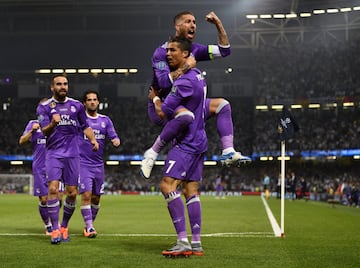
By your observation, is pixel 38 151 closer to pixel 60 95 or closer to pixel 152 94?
pixel 60 95

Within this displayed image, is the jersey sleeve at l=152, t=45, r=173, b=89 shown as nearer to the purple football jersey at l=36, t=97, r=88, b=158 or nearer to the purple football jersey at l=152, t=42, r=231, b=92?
the purple football jersey at l=152, t=42, r=231, b=92

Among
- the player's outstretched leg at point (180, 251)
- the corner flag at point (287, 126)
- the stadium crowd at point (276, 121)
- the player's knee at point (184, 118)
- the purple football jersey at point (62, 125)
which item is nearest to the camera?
the player's outstretched leg at point (180, 251)

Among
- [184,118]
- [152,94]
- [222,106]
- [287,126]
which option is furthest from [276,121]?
[184,118]

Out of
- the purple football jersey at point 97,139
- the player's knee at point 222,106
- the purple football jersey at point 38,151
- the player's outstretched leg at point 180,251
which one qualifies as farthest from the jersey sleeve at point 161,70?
the purple football jersey at point 38,151

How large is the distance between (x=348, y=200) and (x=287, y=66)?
92.3ft

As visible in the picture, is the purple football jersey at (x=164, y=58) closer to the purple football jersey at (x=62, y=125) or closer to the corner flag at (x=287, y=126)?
the purple football jersey at (x=62, y=125)

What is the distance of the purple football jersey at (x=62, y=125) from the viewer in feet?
33.0

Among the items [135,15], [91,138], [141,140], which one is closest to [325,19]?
[135,15]

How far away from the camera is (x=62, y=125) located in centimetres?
1019

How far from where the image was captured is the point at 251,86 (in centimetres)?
6359

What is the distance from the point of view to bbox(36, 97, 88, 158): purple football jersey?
10.1 m

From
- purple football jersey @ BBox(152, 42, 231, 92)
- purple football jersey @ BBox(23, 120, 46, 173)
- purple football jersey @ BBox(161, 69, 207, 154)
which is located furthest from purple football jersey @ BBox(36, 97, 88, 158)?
purple football jersey @ BBox(161, 69, 207, 154)

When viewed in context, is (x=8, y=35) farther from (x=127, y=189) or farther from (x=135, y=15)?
(x=127, y=189)

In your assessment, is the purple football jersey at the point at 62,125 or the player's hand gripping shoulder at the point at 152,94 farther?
the purple football jersey at the point at 62,125
